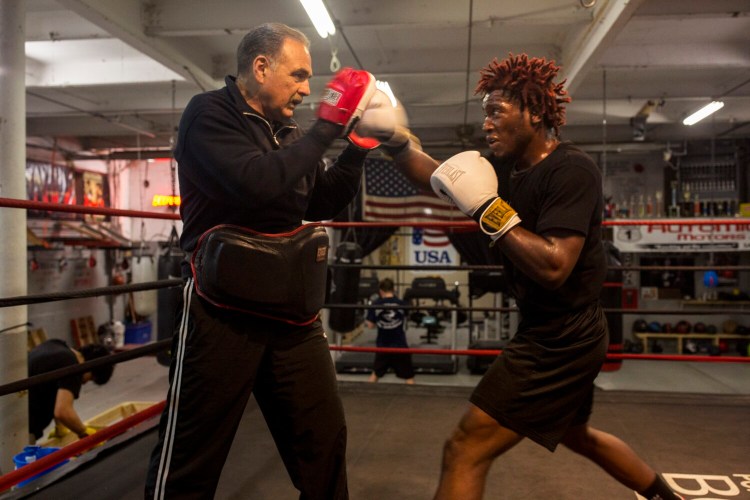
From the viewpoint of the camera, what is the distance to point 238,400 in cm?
115

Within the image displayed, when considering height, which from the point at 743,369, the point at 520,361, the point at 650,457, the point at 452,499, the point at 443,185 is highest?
the point at 443,185

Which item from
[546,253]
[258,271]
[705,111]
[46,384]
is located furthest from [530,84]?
[705,111]

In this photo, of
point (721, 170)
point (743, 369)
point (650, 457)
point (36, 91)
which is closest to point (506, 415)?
point (650, 457)

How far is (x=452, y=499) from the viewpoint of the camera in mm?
1162

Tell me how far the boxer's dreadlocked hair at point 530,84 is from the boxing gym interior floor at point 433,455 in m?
1.20

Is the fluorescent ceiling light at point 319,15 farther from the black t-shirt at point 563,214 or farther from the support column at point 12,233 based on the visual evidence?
the black t-shirt at point 563,214

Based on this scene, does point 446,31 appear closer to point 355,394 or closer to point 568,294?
point 355,394

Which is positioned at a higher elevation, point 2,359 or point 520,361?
point 520,361

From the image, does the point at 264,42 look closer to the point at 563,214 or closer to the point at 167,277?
the point at 563,214

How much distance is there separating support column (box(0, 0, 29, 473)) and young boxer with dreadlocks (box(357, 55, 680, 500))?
2.25 metres

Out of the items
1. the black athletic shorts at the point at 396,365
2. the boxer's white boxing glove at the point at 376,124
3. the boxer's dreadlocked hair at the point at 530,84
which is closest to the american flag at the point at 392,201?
the black athletic shorts at the point at 396,365

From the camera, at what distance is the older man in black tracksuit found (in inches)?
43.3

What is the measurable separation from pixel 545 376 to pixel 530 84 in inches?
26.5

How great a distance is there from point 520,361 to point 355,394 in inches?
75.2
